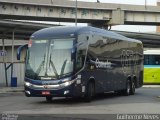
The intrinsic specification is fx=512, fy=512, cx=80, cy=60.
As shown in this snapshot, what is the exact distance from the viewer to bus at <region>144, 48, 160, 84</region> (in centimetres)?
4784

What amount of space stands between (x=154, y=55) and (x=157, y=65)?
109 centimetres

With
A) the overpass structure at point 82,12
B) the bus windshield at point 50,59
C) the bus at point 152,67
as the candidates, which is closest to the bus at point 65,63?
the bus windshield at point 50,59

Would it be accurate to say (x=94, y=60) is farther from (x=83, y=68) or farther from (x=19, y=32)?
(x=19, y=32)

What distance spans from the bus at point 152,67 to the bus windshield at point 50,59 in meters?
27.6

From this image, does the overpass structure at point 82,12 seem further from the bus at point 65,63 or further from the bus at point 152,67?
the bus at point 65,63

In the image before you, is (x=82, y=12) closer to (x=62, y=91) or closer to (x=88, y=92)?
(x=88, y=92)

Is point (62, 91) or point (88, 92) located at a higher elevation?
point (62, 91)

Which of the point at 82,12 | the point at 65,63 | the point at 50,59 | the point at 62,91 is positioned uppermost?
the point at 82,12

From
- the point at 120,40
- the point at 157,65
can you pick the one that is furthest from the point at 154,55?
the point at 120,40

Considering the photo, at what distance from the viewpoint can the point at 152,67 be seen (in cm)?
4794

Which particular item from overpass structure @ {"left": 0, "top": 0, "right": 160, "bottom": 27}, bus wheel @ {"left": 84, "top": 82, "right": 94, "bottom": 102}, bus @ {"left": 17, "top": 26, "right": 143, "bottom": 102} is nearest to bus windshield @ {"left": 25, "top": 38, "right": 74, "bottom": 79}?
bus @ {"left": 17, "top": 26, "right": 143, "bottom": 102}

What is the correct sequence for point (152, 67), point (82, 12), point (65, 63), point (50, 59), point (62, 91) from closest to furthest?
point (62, 91), point (65, 63), point (50, 59), point (152, 67), point (82, 12)

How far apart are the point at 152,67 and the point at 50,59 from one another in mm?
28140

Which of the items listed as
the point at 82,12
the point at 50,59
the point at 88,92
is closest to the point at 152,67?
the point at 82,12
